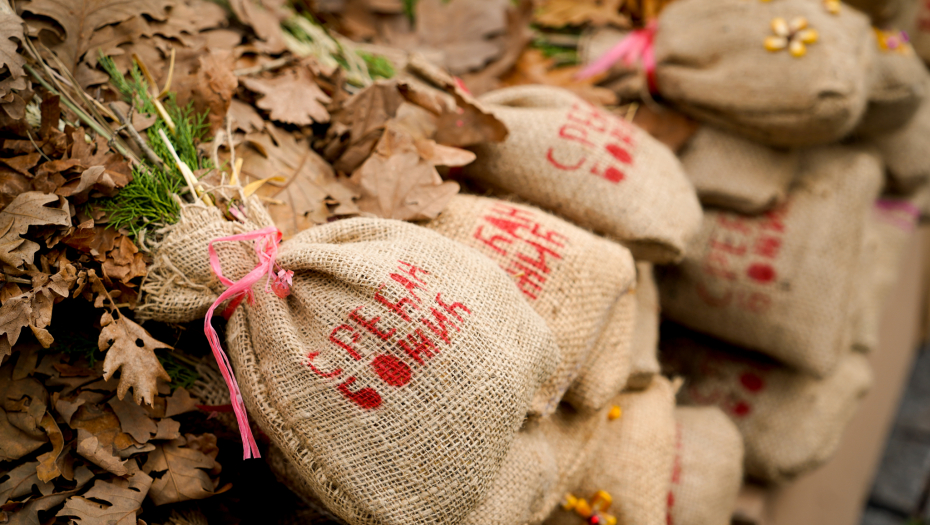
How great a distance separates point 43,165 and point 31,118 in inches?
4.6

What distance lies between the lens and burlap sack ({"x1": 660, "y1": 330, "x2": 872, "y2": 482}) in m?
1.63

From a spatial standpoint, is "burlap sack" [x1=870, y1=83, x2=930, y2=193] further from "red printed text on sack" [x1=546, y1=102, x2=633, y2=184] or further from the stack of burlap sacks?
"red printed text on sack" [x1=546, y1=102, x2=633, y2=184]

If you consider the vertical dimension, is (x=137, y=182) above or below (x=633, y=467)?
above

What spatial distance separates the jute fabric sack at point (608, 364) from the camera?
108cm

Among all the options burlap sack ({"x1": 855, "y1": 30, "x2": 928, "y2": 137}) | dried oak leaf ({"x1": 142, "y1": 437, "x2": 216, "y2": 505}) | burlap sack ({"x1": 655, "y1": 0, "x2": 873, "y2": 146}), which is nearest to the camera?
dried oak leaf ({"x1": 142, "y1": 437, "x2": 216, "y2": 505})

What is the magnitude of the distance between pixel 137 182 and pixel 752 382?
1.57 metres

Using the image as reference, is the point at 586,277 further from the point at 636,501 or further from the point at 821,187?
the point at 821,187

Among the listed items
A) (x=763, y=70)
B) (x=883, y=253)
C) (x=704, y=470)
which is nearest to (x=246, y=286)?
(x=704, y=470)

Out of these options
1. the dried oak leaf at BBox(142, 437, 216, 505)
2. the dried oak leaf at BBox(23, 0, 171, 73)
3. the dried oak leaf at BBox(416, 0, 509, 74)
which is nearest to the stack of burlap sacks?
the dried oak leaf at BBox(142, 437, 216, 505)

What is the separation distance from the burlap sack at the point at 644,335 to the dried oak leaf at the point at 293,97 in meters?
0.76

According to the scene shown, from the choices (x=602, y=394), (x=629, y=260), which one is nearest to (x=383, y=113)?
(x=629, y=260)

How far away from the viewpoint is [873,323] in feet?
6.13

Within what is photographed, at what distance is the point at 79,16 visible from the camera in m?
1.05

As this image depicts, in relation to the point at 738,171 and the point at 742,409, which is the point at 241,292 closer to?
the point at 738,171
